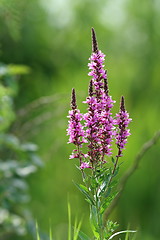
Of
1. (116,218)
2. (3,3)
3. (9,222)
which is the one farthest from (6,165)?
(116,218)

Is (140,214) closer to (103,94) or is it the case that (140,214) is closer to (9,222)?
(9,222)

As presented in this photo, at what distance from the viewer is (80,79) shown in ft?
17.7

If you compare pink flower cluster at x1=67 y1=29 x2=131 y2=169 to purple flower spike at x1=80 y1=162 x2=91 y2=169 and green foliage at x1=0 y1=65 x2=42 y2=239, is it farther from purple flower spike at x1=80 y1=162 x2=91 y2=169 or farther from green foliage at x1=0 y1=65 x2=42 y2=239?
green foliage at x1=0 y1=65 x2=42 y2=239

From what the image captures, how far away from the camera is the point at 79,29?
6.44m

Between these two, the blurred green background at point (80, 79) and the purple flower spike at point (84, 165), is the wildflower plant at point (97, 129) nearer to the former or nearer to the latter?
the purple flower spike at point (84, 165)

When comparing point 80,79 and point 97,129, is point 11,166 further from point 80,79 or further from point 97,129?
point 80,79

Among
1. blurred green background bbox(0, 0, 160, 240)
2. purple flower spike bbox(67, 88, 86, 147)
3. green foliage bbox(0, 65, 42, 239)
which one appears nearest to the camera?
purple flower spike bbox(67, 88, 86, 147)

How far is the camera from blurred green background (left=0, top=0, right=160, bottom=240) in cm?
493

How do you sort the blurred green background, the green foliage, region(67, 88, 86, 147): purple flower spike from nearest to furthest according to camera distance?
region(67, 88, 86, 147): purple flower spike → the green foliage → the blurred green background

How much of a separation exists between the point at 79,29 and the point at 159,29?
1.03 metres

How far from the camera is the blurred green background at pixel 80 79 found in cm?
493

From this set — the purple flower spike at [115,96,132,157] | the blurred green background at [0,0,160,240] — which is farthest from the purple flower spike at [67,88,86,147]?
the blurred green background at [0,0,160,240]

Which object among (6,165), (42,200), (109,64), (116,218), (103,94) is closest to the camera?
(103,94)

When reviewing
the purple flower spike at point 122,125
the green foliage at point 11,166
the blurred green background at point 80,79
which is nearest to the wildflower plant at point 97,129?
the purple flower spike at point 122,125
